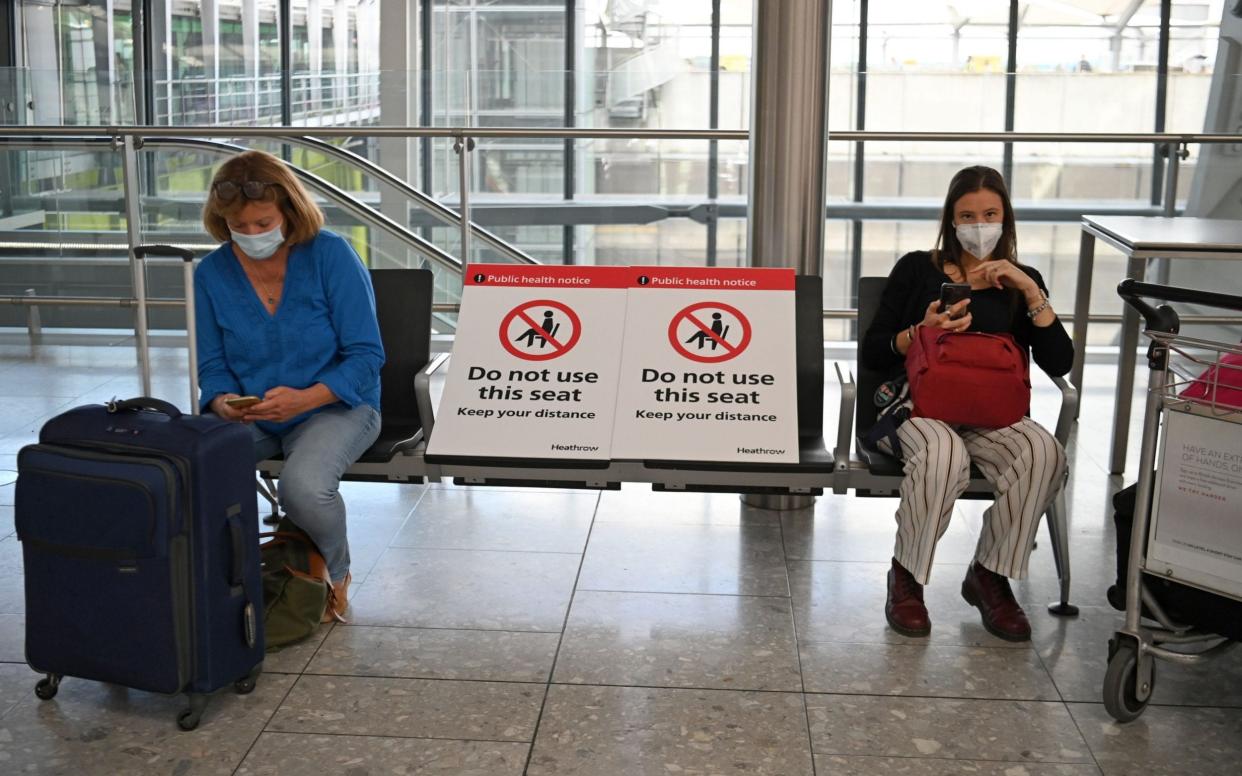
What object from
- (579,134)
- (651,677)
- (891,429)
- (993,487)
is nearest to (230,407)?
(651,677)

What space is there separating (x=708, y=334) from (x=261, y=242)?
3.99 ft

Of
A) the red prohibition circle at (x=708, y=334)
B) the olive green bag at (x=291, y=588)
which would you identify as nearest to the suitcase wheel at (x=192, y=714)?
the olive green bag at (x=291, y=588)

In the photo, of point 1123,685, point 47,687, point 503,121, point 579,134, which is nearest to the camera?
point 1123,685

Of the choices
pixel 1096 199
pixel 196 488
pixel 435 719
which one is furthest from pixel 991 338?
pixel 1096 199

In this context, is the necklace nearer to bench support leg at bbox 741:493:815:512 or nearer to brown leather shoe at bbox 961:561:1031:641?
bench support leg at bbox 741:493:815:512

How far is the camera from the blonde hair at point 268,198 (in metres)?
3.24

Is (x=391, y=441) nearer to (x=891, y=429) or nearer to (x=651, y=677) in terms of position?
(x=651, y=677)

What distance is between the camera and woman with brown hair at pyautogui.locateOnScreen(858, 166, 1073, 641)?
3.21 metres

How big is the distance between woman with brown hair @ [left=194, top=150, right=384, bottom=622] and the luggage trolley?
1846mm

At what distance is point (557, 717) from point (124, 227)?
14.1 feet

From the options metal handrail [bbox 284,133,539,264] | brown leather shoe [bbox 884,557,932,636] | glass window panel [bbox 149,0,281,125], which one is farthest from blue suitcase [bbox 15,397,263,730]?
glass window panel [bbox 149,0,281,125]

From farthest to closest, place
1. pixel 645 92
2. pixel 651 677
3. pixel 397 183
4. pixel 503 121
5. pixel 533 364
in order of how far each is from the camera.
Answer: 1. pixel 645 92
2. pixel 503 121
3. pixel 397 183
4. pixel 533 364
5. pixel 651 677

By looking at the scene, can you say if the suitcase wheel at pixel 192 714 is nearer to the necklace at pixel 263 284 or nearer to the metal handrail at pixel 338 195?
the necklace at pixel 263 284

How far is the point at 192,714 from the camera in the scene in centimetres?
279
